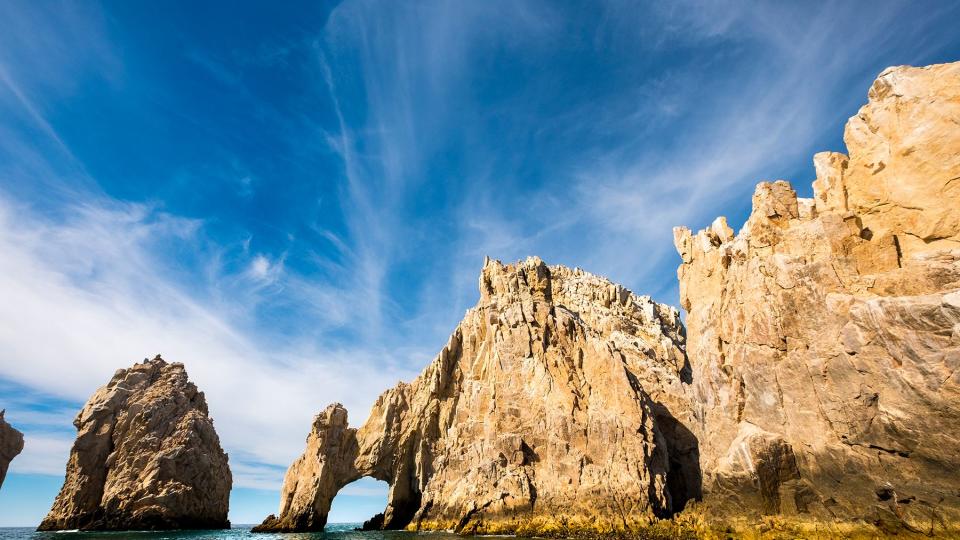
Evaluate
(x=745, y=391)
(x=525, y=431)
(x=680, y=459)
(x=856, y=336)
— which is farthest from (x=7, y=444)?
(x=856, y=336)

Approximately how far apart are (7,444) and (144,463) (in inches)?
703

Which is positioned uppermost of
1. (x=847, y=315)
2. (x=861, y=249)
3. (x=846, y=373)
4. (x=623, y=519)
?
(x=861, y=249)

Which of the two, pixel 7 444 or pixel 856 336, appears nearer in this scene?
pixel 856 336

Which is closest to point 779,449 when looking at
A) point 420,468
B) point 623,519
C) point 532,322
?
point 623,519

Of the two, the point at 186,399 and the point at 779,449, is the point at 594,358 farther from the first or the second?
the point at 186,399

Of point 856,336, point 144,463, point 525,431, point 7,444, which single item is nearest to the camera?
point 856,336

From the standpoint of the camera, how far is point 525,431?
58500 mm

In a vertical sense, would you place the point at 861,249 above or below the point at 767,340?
above

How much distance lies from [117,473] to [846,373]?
83.5 meters

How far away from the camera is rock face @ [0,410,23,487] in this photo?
6316 centimetres

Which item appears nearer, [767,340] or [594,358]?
[767,340]

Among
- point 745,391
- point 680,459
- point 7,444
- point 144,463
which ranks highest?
point 7,444

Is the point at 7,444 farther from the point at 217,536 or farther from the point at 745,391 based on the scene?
the point at 745,391

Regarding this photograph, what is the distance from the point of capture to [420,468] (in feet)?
213
